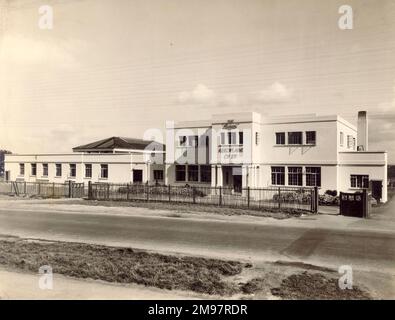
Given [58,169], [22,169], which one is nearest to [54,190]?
[58,169]

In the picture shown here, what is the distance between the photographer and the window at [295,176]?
94.0 ft

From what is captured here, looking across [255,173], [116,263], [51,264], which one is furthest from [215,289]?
[255,173]

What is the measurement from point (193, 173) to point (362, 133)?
16239 millimetres

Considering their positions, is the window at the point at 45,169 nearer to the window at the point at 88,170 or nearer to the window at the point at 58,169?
the window at the point at 58,169

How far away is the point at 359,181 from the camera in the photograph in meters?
27.6

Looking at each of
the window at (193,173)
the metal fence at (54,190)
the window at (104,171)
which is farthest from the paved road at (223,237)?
the window at (104,171)

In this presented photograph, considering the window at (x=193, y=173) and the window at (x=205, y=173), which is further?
the window at (x=193, y=173)

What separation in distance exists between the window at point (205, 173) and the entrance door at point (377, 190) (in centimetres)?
1327

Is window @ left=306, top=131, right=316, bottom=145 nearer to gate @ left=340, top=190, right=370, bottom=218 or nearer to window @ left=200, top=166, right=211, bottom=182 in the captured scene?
window @ left=200, top=166, right=211, bottom=182

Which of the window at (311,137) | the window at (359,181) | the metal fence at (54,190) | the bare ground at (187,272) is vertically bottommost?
the bare ground at (187,272)

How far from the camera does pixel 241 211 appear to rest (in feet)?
63.4
